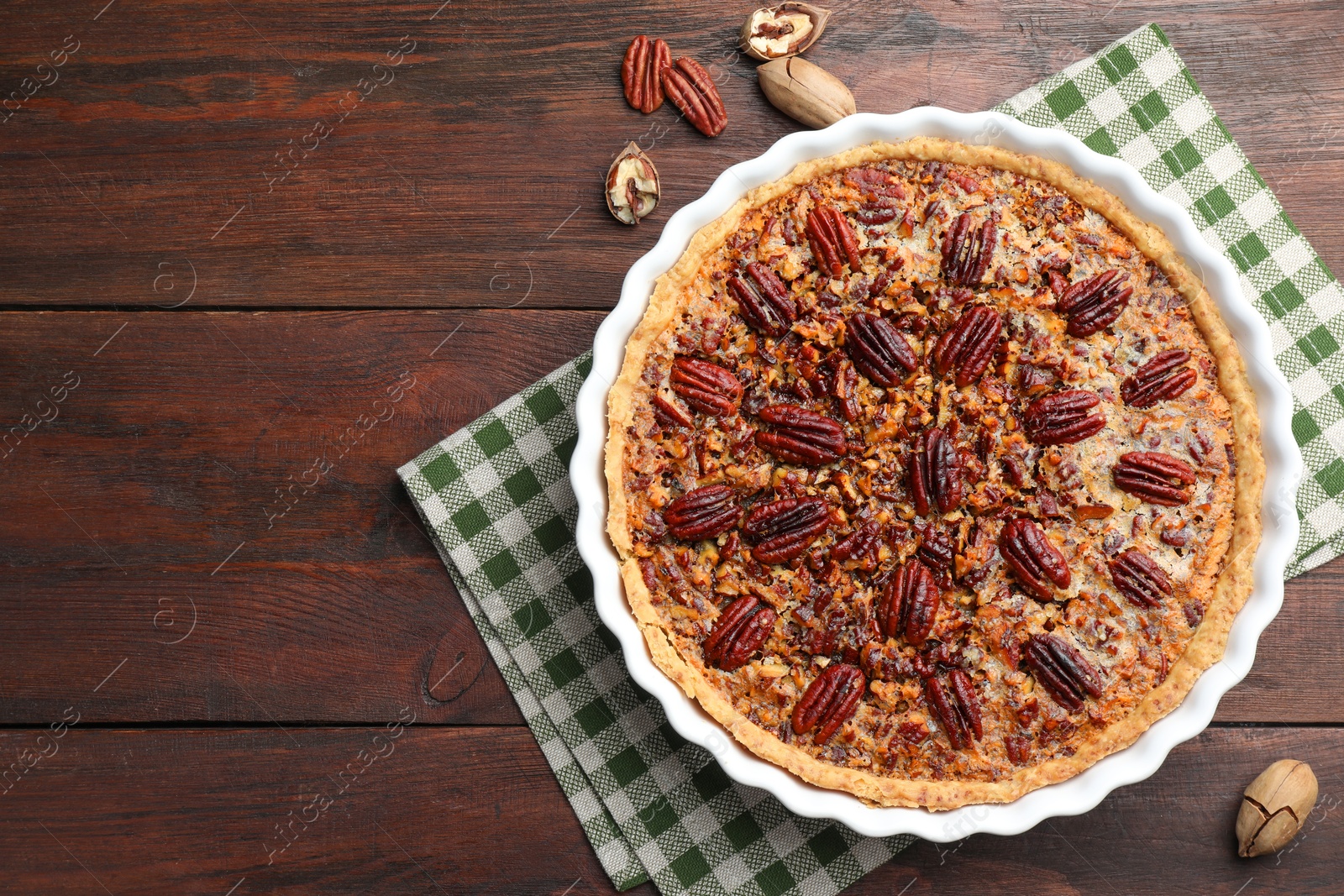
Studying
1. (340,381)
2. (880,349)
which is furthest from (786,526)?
(340,381)

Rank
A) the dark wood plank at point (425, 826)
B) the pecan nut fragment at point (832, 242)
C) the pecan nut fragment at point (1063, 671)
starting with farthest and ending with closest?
the dark wood plank at point (425, 826) < the pecan nut fragment at point (832, 242) < the pecan nut fragment at point (1063, 671)

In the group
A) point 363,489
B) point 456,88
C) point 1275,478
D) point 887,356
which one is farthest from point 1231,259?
point 363,489

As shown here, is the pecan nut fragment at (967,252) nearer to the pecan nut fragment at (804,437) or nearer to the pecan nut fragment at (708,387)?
the pecan nut fragment at (804,437)

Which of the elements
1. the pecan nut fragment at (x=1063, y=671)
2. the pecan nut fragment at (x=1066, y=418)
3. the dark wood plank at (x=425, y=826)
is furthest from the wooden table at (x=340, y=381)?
the pecan nut fragment at (x=1066, y=418)

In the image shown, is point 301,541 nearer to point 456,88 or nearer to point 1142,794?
point 456,88

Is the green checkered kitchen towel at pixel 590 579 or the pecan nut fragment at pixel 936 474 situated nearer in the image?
the pecan nut fragment at pixel 936 474
